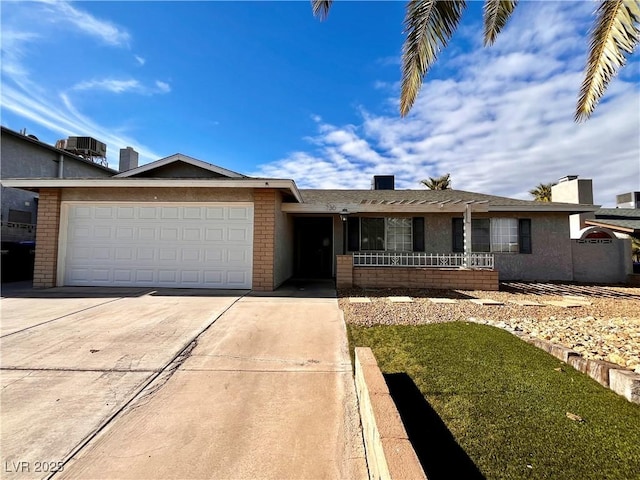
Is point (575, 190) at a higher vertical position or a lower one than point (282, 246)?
higher

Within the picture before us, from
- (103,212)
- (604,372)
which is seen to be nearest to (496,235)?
(604,372)

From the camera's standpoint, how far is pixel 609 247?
38.0 ft

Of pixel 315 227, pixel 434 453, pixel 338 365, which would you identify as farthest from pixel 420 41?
pixel 315 227

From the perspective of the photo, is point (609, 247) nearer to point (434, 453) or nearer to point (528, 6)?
point (528, 6)

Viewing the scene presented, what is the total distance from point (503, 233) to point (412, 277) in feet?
16.1

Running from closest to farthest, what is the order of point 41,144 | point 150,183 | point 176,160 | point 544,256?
point 150,183 < point 176,160 < point 544,256 < point 41,144

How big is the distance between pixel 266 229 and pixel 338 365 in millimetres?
5882

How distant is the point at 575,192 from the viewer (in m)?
14.9

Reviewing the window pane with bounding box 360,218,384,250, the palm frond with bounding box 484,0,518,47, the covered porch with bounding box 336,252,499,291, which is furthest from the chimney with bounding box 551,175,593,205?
the palm frond with bounding box 484,0,518,47

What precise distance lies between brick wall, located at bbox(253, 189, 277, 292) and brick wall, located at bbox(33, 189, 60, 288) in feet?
20.7

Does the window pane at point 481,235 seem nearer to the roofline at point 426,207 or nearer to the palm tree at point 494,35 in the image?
the roofline at point 426,207

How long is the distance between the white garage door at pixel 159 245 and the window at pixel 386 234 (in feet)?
15.1

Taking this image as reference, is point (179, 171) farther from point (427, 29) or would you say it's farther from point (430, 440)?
point (430, 440)

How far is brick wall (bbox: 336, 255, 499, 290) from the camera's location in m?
9.48
